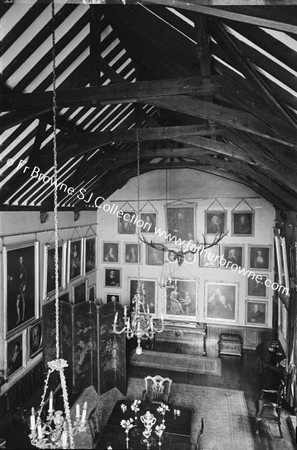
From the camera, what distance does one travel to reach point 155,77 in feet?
22.5

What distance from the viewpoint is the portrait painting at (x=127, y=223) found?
13.2 m

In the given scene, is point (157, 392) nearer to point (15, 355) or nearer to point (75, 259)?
point (15, 355)

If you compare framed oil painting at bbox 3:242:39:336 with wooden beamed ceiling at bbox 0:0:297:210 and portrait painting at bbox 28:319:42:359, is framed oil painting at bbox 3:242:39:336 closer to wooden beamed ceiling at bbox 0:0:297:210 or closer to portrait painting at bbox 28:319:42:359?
portrait painting at bbox 28:319:42:359

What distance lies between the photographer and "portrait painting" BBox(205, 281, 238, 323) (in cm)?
1220

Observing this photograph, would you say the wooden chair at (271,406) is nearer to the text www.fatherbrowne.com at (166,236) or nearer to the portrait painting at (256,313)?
the text www.fatherbrowne.com at (166,236)

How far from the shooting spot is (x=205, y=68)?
13.1 feet

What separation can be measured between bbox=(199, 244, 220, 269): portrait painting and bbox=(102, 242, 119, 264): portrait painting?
147 inches

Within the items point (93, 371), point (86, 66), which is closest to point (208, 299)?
point (93, 371)

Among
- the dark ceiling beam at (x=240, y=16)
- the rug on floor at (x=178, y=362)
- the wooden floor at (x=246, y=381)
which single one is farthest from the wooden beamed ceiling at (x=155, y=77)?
the rug on floor at (x=178, y=362)

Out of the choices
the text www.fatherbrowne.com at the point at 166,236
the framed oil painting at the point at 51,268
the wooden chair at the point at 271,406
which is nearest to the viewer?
the wooden chair at the point at 271,406

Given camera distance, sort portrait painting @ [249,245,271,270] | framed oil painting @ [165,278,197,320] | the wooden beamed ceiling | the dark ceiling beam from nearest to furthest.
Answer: the dark ceiling beam → the wooden beamed ceiling → portrait painting @ [249,245,271,270] → framed oil painting @ [165,278,197,320]

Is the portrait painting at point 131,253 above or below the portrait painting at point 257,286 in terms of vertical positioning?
above

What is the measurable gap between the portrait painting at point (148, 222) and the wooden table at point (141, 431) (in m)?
7.16

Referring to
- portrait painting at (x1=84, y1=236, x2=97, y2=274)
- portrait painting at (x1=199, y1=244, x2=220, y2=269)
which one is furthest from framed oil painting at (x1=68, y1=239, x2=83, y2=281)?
portrait painting at (x1=199, y1=244, x2=220, y2=269)
